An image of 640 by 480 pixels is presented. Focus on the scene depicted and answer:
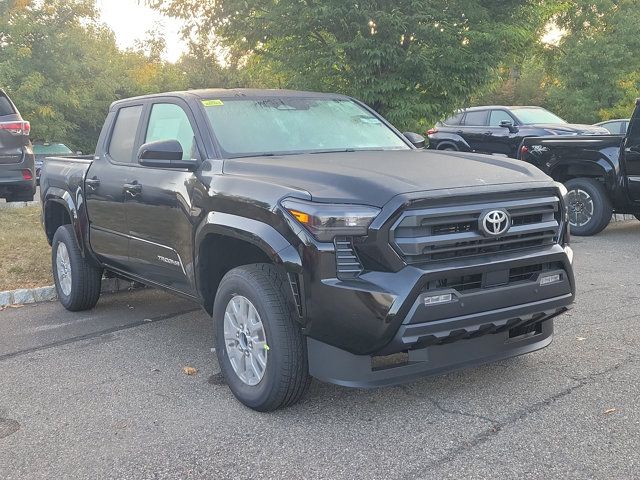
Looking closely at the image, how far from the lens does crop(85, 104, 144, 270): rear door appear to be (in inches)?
213

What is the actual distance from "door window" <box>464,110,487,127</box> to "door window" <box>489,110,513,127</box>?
0.16 meters

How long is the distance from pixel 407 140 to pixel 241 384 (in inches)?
94.6

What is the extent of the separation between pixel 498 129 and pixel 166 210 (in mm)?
12115

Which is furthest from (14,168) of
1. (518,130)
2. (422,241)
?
(518,130)

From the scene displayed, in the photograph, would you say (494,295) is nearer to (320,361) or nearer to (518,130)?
(320,361)

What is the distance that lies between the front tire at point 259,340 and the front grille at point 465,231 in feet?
2.37

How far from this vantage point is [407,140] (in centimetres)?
546

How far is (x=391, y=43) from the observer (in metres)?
9.03

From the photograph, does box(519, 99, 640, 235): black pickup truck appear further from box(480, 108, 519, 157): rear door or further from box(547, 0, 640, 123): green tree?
box(547, 0, 640, 123): green tree

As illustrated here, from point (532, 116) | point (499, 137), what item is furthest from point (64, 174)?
point (532, 116)

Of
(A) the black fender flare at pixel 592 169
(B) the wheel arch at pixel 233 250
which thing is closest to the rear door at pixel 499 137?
(A) the black fender flare at pixel 592 169

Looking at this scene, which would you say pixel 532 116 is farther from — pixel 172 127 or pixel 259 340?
pixel 259 340

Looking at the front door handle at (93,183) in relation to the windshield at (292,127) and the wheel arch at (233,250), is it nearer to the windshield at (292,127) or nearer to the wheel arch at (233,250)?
the windshield at (292,127)

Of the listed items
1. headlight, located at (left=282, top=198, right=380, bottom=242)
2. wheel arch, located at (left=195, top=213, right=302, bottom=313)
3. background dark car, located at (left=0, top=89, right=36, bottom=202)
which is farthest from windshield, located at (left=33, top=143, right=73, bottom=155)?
headlight, located at (left=282, top=198, right=380, bottom=242)
